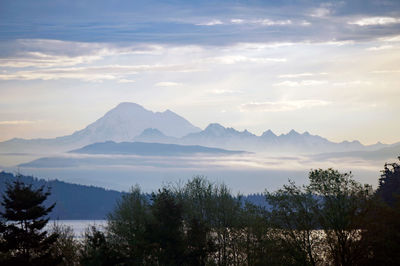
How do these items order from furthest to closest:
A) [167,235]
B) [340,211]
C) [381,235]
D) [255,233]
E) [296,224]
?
[255,233] < [167,235] < [296,224] < [340,211] < [381,235]

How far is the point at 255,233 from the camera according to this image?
72.6 m

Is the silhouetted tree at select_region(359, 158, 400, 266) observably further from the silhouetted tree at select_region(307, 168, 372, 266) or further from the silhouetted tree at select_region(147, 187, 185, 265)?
the silhouetted tree at select_region(147, 187, 185, 265)

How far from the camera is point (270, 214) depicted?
66.8m

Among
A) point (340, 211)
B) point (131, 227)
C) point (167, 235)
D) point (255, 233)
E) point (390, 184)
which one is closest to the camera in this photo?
point (340, 211)

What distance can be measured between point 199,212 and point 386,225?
104 feet

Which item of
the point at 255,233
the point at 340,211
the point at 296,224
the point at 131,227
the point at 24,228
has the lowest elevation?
the point at 255,233

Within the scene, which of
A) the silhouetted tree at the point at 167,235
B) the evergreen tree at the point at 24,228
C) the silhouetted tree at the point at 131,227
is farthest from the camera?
the silhouetted tree at the point at 167,235

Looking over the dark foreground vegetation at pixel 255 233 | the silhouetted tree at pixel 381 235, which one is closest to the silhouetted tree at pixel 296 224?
the dark foreground vegetation at pixel 255 233

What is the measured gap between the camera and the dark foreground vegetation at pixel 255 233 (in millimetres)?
58094

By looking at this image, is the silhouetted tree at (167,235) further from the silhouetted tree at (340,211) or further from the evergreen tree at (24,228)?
the silhouetted tree at (340,211)

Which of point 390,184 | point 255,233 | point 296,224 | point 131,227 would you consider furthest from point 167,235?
point 390,184

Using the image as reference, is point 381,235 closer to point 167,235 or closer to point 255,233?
point 255,233

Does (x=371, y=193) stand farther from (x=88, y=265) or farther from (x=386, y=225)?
(x=88, y=265)

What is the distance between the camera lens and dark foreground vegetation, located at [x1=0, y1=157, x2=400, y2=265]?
58.1 meters
